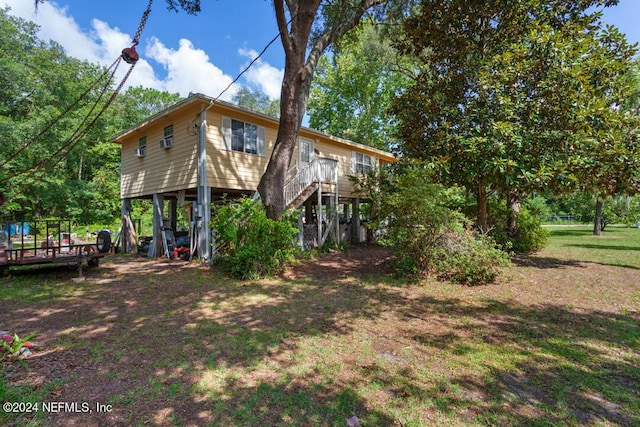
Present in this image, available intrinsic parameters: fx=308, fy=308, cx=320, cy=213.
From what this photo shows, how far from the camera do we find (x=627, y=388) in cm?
280

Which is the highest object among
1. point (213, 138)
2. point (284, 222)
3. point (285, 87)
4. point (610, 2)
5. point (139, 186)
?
point (610, 2)

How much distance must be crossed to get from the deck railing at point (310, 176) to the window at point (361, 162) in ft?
12.1

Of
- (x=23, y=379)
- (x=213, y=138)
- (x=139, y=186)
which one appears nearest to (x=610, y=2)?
(x=213, y=138)

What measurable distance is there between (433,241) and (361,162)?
35.8ft

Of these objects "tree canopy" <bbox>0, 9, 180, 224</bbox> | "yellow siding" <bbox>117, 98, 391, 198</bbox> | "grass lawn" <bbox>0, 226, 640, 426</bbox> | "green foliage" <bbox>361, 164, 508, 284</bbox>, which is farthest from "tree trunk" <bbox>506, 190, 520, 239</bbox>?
"tree canopy" <bbox>0, 9, 180, 224</bbox>

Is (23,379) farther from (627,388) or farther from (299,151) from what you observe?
(299,151)

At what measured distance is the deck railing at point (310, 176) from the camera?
1112 cm

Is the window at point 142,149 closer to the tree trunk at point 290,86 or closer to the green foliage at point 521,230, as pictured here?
the tree trunk at point 290,86

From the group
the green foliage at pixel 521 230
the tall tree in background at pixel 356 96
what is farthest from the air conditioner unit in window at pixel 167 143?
the tall tree in background at pixel 356 96

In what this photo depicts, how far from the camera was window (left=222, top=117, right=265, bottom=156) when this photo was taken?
34.7 feet

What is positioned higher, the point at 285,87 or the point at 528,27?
the point at 528,27

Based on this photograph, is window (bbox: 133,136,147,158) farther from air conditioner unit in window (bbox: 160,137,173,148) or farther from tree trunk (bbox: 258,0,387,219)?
tree trunk (bbox: 258,0,387,219)

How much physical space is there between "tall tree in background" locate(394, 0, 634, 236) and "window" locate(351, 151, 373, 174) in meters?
7.61

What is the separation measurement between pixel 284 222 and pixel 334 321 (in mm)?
3810
